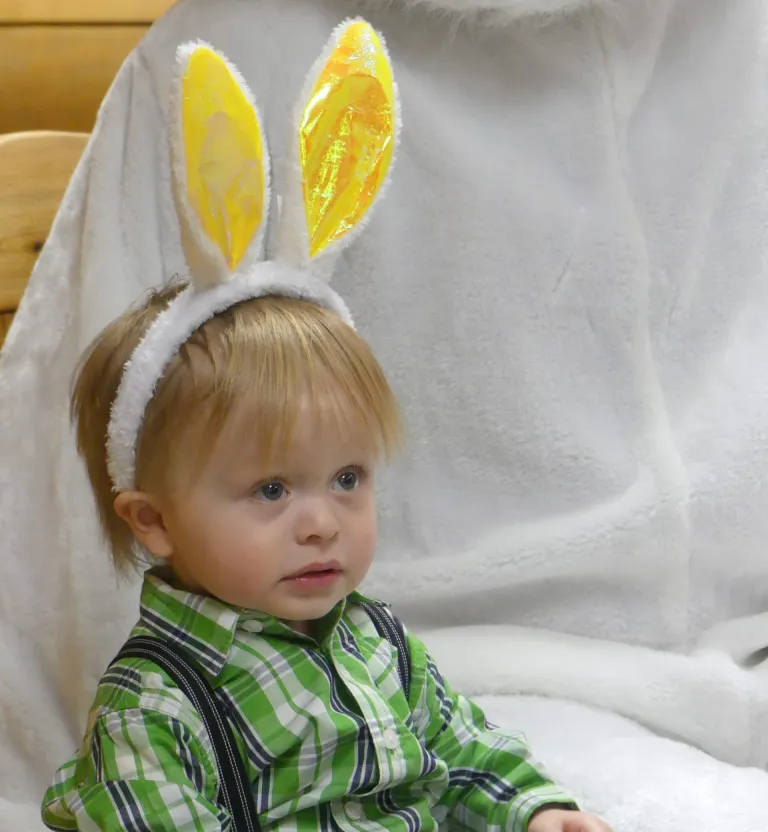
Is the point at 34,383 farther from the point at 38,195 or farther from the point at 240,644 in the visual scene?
the point at 240,644

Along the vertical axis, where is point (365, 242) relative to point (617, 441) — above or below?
above

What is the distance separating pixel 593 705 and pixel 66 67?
895mm

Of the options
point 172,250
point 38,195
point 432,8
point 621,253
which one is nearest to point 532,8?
point 432,8

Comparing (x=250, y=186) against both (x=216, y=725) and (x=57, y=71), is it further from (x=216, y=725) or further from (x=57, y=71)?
(x=57, y=71)

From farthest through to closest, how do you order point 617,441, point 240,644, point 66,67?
1. point 66,67
2. point 617,441
3. point 240,644

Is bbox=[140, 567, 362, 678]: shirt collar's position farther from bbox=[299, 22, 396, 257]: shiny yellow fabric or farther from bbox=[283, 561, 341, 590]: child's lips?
bbox=[299, 22, 396, 257]: shiny yellow fabric

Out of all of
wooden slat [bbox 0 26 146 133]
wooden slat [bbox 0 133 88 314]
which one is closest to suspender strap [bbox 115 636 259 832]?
wooden slat [bbox 0 133 88 314]

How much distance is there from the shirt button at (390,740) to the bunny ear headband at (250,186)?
24 cm

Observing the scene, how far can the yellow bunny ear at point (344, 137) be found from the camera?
734mm

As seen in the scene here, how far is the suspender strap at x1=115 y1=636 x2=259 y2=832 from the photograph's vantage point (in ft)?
2.25

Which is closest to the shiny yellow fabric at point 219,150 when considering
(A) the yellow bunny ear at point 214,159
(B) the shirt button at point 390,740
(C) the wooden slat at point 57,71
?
(A) the yellow bunny ear at point 214,159

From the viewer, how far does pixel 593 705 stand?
93 centimetres

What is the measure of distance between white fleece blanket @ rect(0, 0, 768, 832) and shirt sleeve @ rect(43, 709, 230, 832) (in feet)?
0.87

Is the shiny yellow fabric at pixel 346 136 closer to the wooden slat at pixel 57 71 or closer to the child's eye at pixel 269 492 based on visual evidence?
the child's eye at pixel 269 492
